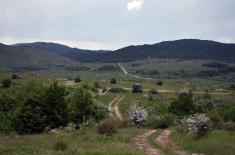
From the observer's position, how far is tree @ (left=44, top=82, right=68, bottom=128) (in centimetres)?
5357

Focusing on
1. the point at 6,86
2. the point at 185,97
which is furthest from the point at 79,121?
the point at 6,86

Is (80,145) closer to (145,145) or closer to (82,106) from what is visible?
(145,145)

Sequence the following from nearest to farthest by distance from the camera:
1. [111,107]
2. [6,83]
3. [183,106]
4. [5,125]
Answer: [5,125] < [183,106] < [111,107] < [6,83]

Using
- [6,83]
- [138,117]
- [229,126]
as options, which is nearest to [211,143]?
[229,126]

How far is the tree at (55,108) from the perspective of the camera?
176 feet

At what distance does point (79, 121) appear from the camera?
62.0 meters

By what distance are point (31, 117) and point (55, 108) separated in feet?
13.3

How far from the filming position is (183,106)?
7181cm

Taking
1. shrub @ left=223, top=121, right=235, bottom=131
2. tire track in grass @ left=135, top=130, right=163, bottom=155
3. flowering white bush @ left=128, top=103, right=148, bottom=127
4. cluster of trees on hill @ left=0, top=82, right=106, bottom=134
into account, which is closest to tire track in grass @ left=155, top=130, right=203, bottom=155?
tire track in grass @ left=135, top=130, right=163, bottom=155

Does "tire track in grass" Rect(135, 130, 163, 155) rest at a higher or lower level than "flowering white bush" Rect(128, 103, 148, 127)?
higher

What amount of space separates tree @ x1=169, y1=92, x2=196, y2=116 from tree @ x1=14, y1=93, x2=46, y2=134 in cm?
2625

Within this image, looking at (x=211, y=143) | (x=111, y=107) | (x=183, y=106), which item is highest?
(x=211, y=143)

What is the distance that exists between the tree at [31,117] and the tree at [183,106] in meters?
26.3

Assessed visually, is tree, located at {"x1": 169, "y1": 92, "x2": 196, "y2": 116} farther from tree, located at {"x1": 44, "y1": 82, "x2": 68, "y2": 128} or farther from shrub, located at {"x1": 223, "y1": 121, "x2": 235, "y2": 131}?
shrub, located at {"x1": 223, "y1": 121, "x2": 235, "y2": 131}
